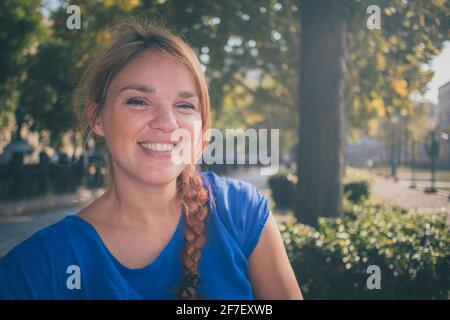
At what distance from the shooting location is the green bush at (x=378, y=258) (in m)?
3.01

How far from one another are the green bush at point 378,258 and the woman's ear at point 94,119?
2075 mm

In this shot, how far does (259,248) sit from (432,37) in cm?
267

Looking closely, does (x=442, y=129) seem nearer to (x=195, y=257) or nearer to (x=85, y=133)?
(x=195, y=257)

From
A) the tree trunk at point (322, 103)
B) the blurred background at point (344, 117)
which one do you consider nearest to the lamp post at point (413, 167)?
the blurred background at point (344, 117)

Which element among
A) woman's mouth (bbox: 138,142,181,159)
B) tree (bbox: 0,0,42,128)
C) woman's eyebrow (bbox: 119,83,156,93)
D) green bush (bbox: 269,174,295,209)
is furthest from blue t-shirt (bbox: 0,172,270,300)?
green bush (bbox: 269,174,295,209)

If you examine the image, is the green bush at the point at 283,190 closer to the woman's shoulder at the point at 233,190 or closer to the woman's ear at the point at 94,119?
the woman's shoulder at the point at 233,190

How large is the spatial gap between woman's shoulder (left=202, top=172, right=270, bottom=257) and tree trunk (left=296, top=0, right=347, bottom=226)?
104 inches

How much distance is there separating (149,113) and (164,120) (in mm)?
76

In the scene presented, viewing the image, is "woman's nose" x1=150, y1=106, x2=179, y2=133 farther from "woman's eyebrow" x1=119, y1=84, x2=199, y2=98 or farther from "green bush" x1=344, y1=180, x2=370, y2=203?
"green bush" x1=344, y1=180, x2=370, y2=203

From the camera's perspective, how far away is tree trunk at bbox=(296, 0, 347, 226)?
4.43 meters

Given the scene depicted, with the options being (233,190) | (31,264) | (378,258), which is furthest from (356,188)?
(31,264)

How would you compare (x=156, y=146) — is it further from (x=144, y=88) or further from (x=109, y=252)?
(x=109, y=252)

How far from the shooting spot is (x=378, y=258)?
3.25 meters
